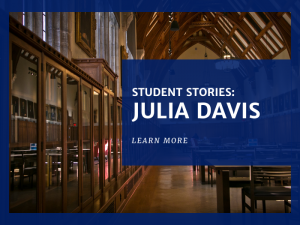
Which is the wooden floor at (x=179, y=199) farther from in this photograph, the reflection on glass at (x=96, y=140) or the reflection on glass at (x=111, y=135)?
the reflection on glass at (x=96, y=140)

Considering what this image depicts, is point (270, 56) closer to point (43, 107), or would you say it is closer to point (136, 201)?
point (136, 201)

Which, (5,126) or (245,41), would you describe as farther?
(245,41)

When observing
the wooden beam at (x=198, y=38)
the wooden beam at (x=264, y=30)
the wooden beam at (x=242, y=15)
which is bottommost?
the wooden beam at (x=264, y=30)

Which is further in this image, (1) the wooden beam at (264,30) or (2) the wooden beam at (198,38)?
(2) the wooden beam at (198,38)

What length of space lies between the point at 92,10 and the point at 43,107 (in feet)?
11.0

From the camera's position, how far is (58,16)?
4.02 metres

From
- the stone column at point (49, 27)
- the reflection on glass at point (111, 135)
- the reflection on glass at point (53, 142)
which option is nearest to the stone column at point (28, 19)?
the stone column at point (49, 27)

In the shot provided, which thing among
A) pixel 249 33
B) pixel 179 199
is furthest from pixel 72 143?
pixel 249 33

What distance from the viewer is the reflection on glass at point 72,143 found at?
300cm

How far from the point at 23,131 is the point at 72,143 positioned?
1064 mm

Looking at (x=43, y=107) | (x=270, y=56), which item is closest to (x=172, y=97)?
(x=270, y=56)

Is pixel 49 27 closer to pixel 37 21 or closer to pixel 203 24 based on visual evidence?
pixel 37 21

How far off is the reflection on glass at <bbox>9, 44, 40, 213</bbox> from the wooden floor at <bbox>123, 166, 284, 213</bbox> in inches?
128

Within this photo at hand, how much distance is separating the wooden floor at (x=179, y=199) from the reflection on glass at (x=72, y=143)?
2.18 m
